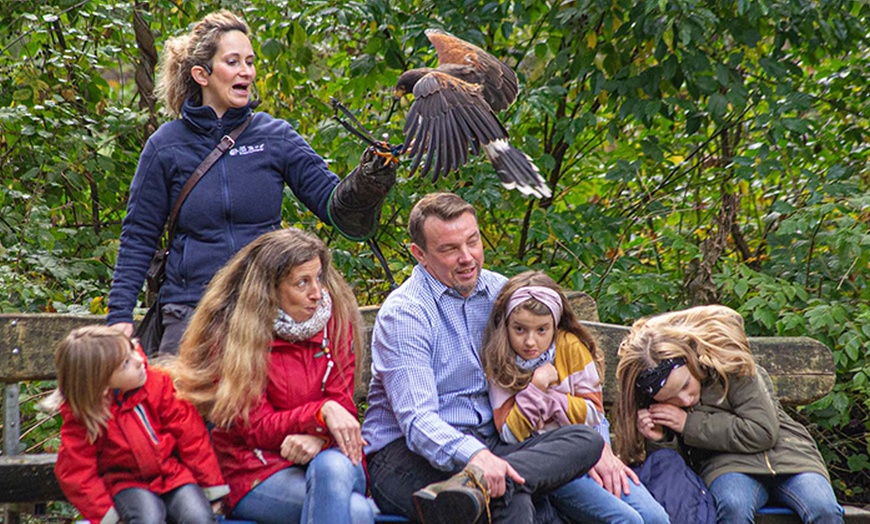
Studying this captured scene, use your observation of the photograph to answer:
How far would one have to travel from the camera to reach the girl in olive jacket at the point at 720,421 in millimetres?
3160

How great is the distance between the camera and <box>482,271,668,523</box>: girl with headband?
3.07m

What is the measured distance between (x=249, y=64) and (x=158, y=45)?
2.31 metres

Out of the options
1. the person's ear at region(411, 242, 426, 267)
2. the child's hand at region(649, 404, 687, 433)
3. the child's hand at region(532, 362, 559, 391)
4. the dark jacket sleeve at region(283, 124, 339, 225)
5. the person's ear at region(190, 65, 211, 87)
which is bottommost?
the child's hand at region(649, 404, 687, 433)

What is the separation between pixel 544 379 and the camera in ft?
10.2

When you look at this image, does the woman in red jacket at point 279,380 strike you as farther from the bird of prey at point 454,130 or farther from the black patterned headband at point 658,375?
the black patterned headband at point 658,375

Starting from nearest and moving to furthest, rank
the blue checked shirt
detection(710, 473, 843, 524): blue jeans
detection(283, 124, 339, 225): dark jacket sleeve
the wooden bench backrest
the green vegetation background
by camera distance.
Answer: the blue checked shirt < detection(710, 473, 843, 524): blue jeans < detection(283, 124, 339, 225): dark jacket sleeve < the wooden bench backrest < the green vegetation background

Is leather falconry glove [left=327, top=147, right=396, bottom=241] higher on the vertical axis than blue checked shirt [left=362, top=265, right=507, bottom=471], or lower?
higher

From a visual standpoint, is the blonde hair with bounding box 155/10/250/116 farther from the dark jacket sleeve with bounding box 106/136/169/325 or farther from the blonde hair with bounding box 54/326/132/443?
the blonde hair with bounding box 54/326/132/443

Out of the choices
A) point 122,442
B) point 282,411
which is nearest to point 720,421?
point 282,411

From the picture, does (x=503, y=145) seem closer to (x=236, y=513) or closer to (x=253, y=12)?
(x=236, y=513)

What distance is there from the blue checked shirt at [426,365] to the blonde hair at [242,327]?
145mm

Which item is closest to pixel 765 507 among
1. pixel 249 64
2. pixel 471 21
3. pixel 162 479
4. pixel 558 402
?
pixel 558 402

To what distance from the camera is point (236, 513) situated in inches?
114

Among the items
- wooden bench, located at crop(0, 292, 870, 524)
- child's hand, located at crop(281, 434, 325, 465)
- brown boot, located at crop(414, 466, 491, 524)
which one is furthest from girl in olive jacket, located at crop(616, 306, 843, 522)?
child's hand, located at crop(281, 434, 325, 465)
